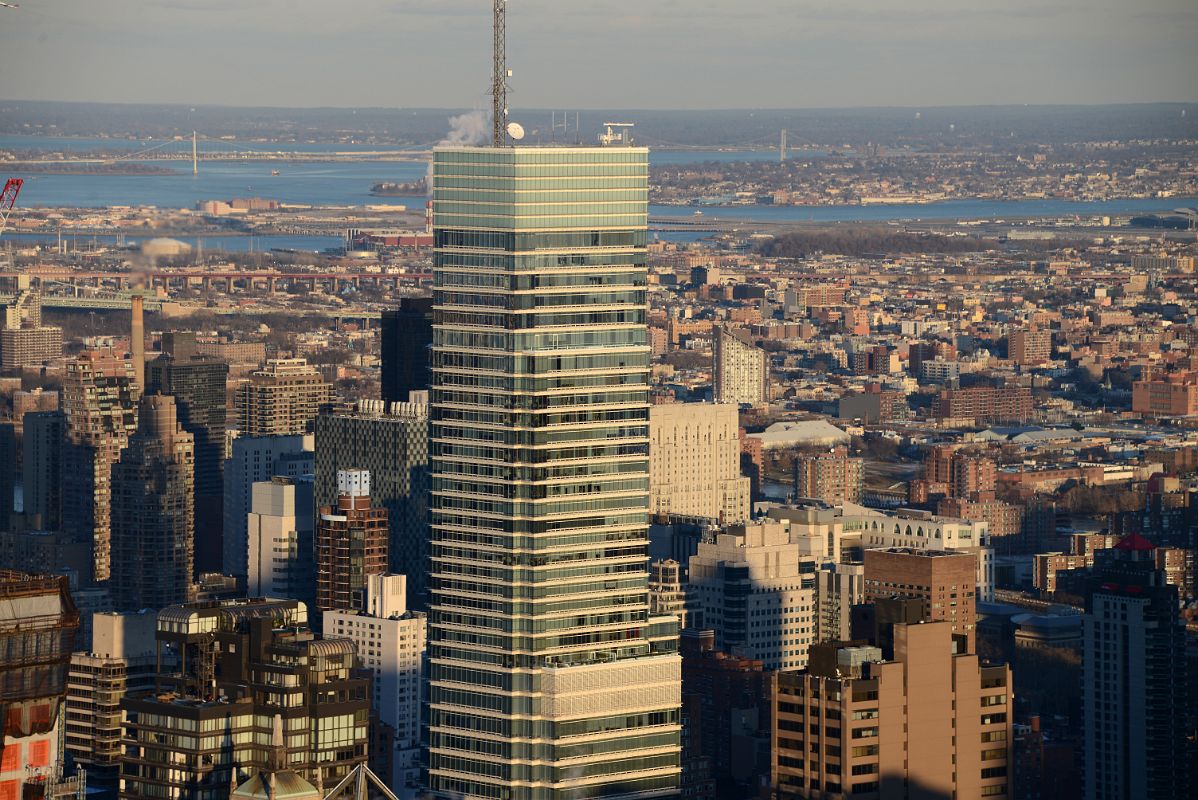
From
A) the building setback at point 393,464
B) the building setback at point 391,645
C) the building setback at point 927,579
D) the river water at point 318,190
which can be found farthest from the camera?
the river water at point 318,190

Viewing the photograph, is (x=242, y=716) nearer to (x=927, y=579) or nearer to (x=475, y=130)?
(x=927, y=579)

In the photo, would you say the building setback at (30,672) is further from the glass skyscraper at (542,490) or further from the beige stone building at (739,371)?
the beige stone building at (739,371)

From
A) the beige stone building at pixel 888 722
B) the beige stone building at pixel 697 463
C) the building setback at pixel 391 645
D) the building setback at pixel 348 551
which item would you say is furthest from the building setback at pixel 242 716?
the beige stone building at pixel 697 463

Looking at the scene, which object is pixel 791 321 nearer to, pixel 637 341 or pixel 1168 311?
pixel 1168 311

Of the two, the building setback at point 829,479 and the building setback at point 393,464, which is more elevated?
the building setback at point 393,464

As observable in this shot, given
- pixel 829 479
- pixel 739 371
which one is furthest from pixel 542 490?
pixel 739 371
